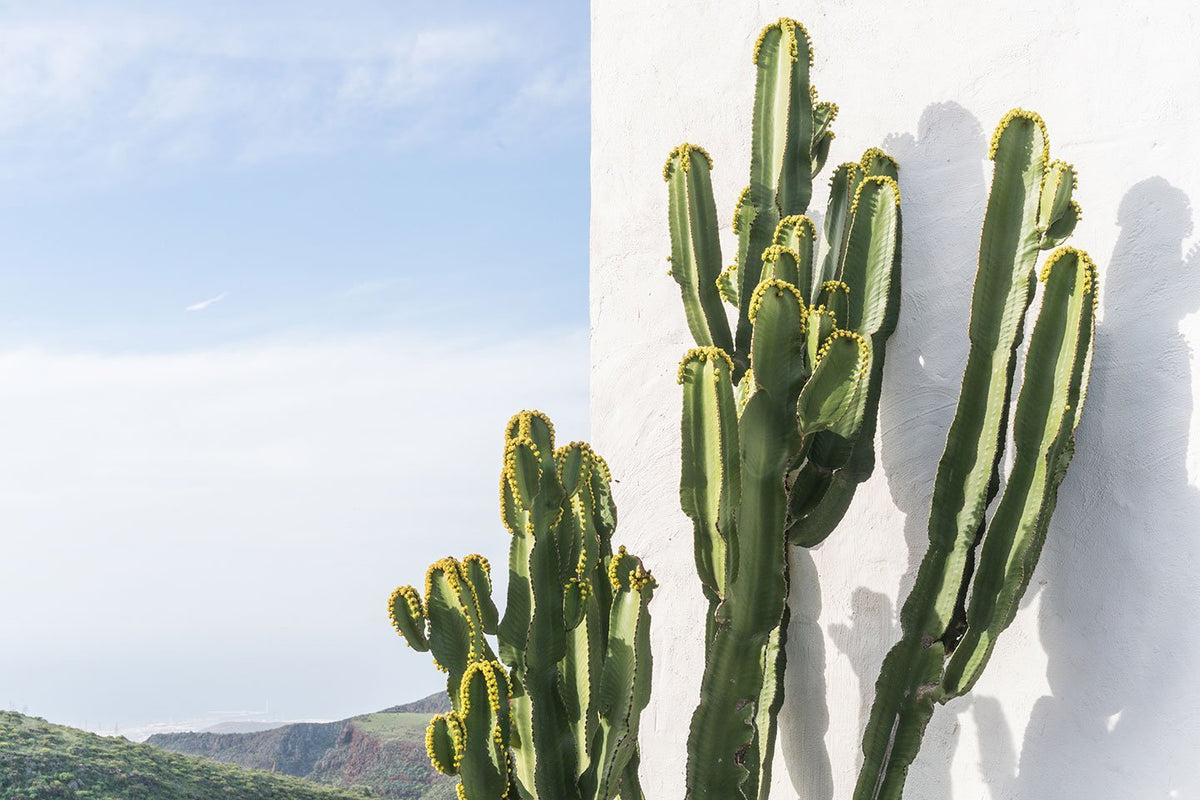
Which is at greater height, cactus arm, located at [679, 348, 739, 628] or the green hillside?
cactus arm, located at [679, 348, 739, 628]

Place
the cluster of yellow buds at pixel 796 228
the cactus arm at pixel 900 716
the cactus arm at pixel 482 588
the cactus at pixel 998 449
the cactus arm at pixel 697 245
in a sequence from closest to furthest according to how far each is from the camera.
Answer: the cactus at pixel 998 449 < the cactus arm at pixel 900 716 < the cactus arm at pixel 482 588 < the cluster of yellow buds at pixel 796 228 < the cactus arm at pixel 697 245

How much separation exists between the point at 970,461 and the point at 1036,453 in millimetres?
143

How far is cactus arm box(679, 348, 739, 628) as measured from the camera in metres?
2.33

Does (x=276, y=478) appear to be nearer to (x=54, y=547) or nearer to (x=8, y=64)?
(x=54, y=547)

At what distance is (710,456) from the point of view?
2.39 m

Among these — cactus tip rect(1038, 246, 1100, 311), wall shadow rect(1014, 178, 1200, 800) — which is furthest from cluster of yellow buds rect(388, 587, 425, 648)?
cactus tip rect(1038, 246, 1100, 311)

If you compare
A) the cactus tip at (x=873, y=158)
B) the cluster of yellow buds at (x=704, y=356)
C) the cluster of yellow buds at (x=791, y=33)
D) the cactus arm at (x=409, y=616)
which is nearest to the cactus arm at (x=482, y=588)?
the cactus arm at (x=409, y=616)

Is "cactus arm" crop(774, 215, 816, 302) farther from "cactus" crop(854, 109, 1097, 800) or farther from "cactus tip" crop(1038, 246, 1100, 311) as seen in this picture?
"cactus tip" crop(1038, 246, 1100, 311)

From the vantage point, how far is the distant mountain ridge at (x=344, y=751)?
11.3 meters

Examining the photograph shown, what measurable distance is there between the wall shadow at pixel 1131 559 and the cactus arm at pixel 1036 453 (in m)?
0.14

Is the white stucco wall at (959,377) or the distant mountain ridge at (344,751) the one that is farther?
the distant mountain ridge at (344,751)

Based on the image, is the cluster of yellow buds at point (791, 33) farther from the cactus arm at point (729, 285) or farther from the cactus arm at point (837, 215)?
the cactus arm at point (729, 285)

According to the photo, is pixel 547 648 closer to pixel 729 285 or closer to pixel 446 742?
pixel 446 742

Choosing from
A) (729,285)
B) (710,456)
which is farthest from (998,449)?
(729,285)
